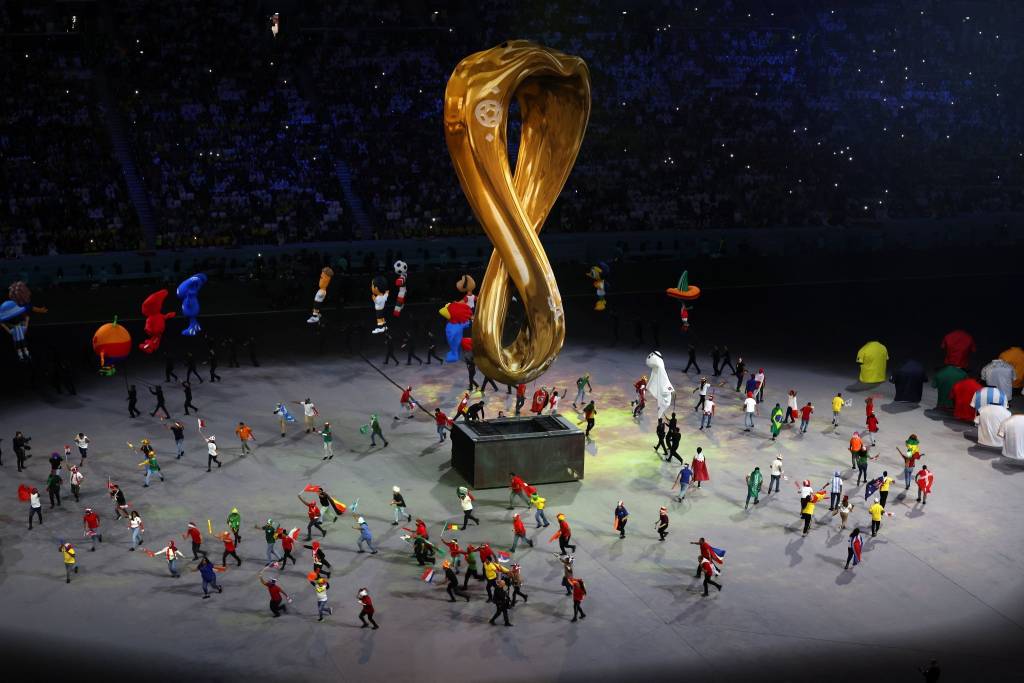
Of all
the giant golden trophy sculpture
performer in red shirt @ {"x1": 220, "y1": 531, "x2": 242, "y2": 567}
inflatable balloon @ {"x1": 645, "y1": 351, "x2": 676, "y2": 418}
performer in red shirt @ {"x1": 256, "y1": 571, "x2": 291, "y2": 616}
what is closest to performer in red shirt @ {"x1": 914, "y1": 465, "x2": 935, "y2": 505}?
inflatable balloon @ {"x1": 645, "y1": 351, "x2": 676, "y2": 418}

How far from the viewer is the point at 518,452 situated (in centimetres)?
3002

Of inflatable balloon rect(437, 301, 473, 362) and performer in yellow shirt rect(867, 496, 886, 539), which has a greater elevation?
inflatable balloon rect(437, 301, 473, 362)

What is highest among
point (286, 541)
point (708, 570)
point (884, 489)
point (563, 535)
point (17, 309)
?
point (17, 309)

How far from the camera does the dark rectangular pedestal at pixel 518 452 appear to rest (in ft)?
97.9

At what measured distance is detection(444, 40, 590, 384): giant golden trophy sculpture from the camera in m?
27.2

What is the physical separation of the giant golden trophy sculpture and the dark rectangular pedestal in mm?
1631

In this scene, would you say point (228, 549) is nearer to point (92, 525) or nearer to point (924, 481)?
point (92, 525)

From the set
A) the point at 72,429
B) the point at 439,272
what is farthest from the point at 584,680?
the point at 439,272

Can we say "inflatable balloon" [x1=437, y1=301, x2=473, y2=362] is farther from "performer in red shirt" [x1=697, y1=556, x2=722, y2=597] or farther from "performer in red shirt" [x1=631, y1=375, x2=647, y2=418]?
"performer in red shirt" [x1=697, y1=556, x2=722, y2=597]

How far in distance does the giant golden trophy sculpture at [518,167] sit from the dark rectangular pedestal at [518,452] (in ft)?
5.35

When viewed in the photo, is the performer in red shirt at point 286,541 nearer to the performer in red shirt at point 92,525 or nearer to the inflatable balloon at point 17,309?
the performer in red shirt at point 92,525

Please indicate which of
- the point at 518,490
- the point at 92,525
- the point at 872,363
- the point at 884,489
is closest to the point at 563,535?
the point at 518,490

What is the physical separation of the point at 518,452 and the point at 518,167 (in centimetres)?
669

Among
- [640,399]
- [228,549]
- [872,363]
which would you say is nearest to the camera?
[228,549]
